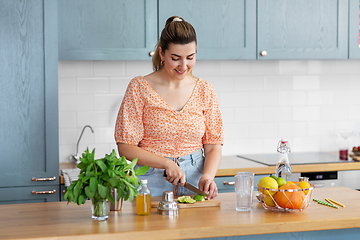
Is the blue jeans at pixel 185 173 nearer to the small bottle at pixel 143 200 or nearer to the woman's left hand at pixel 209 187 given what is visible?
the woman's left hand at pixel 209 187

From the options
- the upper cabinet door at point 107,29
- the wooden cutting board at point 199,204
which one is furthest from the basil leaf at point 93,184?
the upper cabinet door at point 107,29

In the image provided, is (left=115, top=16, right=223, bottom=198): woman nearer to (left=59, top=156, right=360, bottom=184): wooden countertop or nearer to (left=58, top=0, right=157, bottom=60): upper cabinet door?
(left=59, top=156, right=360, bottom=184): wooden countertop

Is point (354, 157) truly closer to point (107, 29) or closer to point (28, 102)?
point (107, 29)

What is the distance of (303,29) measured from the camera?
130 inches

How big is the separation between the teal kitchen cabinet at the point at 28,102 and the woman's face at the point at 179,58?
1.08 meters

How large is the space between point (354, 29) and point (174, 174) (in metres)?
2.20

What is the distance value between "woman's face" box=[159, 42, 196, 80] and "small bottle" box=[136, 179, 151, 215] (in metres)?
0.63

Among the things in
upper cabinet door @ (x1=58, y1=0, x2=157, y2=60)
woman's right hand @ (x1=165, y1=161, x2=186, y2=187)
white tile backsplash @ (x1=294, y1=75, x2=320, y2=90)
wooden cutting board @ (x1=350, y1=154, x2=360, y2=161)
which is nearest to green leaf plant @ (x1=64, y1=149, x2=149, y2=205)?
woman's right hand @ (x1=165, y1=161, x2=186, y2=187)

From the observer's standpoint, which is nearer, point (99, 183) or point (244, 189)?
point (99, 183)

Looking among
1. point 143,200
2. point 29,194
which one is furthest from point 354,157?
point 29,194

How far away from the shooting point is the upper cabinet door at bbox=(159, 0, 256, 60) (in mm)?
3125

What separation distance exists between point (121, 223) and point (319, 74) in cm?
268

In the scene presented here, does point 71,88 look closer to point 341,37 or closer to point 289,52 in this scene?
point 289,52

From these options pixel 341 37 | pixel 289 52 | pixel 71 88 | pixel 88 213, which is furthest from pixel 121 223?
pixel 341 37
